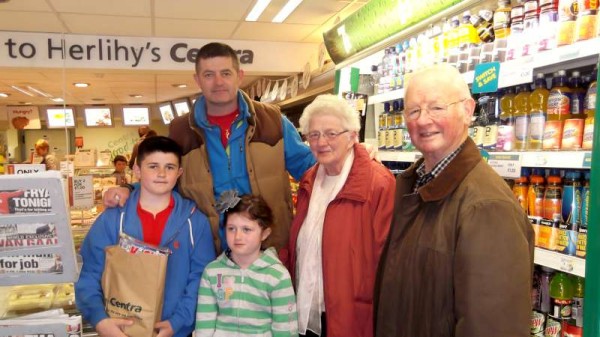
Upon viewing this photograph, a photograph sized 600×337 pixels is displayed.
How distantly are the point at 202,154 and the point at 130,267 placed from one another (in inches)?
28.3

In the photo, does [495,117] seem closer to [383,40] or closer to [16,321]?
[383,40]

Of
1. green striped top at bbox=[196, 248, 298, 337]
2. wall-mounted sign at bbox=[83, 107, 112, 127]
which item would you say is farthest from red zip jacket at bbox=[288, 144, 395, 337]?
wall-mounted sign at bbox=[83, 107, 112, 127]

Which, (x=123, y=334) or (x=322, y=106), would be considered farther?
(x=322, y=106)

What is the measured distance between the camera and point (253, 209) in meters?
2.22

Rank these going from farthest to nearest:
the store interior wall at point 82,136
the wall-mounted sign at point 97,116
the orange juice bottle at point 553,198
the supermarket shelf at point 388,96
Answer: the store interior wall at point 82,136 → the wall-mounted sign at point 97,116 → the supermarket shelf at point 388,96 → the orange juice bottle at point 553,198

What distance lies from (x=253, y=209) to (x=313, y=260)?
0.36 metres

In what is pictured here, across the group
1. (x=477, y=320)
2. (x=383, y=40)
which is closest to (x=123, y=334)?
(x=477, y=320)

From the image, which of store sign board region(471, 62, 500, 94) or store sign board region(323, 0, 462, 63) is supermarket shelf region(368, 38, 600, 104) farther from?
store sign board region(323, 0, 462, 63)

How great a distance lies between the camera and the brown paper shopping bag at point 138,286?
2059 millimetres

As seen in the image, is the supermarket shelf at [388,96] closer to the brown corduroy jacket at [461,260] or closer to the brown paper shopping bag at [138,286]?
the brown corduroy jacket at [461,260]

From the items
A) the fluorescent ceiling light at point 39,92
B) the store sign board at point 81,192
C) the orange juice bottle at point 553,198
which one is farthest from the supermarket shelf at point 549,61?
the fluorescent ceiling light at point 39,92

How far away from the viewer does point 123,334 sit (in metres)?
2.07

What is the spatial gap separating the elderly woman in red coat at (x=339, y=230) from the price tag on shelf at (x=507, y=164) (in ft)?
1.61

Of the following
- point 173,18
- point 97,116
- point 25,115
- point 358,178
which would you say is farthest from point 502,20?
point 25,115
